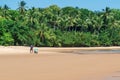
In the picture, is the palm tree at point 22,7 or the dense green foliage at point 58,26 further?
the palm tree at point 22,7

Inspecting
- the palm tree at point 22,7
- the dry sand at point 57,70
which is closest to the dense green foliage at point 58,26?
the palm tree at point 22,7

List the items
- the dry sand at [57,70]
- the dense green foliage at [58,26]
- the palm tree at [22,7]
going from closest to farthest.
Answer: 1. the dry sand at [57,70]
2. the dense green foliage at [58,26]
3. the palm tree at [22,7]

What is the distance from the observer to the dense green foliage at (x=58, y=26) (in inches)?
2817

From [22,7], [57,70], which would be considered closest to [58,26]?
[22,7]

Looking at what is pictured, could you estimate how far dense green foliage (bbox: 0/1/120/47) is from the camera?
7156 centimetres

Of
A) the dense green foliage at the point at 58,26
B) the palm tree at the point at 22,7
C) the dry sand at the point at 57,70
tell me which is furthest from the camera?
the palm tree at the point at 22,7

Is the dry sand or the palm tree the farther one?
the palm tree

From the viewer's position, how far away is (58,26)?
307 ft

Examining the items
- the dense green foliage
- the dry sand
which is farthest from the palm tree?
the dry sand

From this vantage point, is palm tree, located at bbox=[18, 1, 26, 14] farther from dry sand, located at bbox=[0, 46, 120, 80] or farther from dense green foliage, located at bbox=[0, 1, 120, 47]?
dry sand, located at bbox=[0, 46, 120, 80]

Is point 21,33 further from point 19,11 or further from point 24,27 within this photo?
point 19,11

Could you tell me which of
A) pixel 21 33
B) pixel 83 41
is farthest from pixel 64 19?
pixel 21 33

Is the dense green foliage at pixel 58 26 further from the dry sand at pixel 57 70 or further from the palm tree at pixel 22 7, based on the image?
the dry sand at pixel 57 70

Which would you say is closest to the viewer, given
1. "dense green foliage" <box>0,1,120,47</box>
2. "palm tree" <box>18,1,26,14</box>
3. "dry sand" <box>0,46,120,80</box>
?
"dry sand" <box>0,46,120,80</box>
